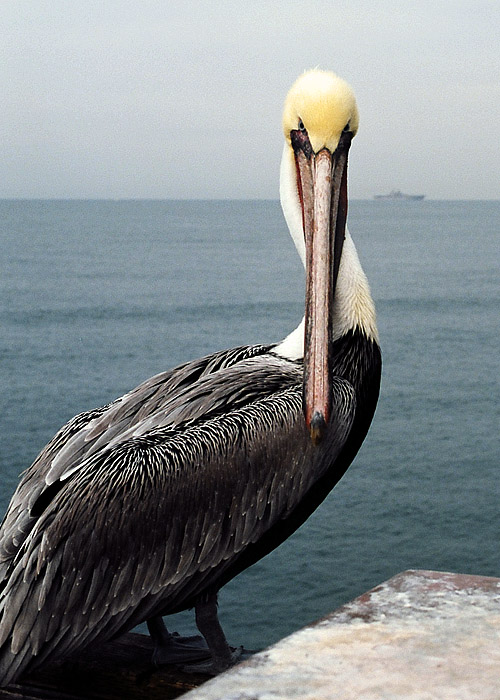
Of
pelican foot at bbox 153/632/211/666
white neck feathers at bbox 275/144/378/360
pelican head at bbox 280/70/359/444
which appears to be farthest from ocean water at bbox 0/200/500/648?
pelican head at bbox 280/70/359/444

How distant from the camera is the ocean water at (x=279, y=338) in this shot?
62.4 feet

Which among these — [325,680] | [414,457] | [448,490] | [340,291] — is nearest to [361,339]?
[340,291]

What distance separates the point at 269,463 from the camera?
399 cm

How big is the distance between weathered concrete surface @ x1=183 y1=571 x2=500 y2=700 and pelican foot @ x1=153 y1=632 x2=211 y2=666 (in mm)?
1888

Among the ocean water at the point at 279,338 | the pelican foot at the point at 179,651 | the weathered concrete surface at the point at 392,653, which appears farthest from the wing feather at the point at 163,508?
the ocean water at the point at 279,338

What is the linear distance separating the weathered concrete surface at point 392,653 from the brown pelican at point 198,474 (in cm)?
186

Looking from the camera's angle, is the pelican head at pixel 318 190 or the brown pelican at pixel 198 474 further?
the pelican head at pixel 318 190

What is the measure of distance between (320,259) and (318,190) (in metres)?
0.32

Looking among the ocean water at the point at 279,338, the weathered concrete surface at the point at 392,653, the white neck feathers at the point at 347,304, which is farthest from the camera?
the ocean water at the point at 279,338

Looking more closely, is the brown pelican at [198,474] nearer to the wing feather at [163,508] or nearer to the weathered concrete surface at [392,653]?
the wing feather at [163,508]

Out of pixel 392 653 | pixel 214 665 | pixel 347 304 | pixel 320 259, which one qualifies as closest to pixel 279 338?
pixel 347 304

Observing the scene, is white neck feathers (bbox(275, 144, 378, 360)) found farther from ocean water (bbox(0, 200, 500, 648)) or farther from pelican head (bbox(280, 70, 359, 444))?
ocean water (bbox(0, 200, 500, 648))

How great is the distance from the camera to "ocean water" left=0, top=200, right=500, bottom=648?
1902 centimetres

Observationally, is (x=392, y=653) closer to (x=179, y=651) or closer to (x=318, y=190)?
(x=179, y=651)
